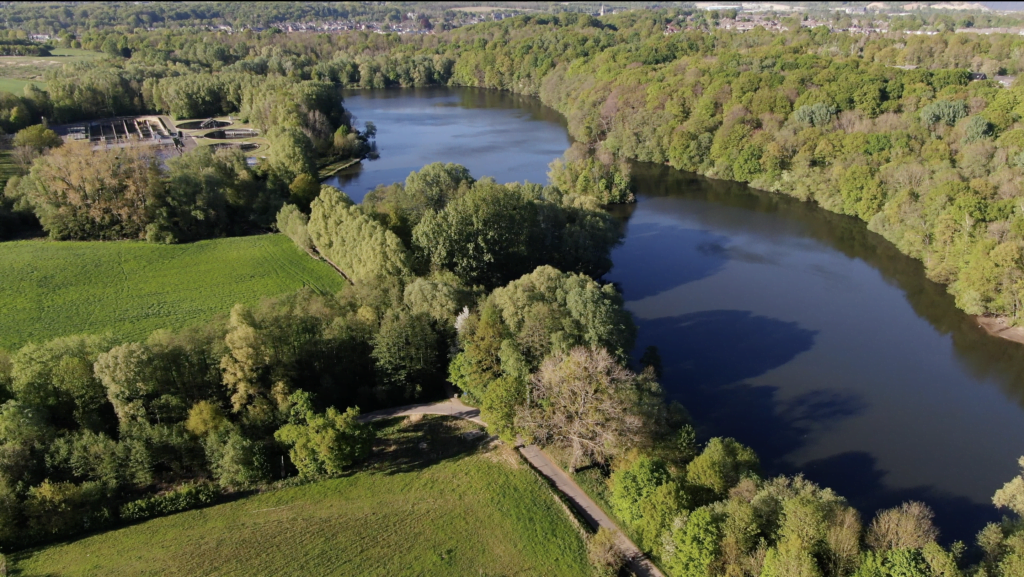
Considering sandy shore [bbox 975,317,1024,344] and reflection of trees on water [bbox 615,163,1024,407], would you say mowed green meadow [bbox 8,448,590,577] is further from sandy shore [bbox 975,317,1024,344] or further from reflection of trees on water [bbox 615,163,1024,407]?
sandy shore [bbox 975,317,1024,344]

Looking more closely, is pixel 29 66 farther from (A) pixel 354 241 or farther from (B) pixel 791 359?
(B) pixel 791 359

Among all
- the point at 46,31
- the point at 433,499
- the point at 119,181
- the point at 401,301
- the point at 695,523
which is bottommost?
the point at 433,499

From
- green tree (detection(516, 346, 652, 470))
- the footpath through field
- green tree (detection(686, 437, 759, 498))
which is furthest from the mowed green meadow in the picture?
green tree (detection(686, 437, 759, 498))

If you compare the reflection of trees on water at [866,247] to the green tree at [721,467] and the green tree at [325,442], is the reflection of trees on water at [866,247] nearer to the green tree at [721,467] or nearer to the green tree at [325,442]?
the green tree at [721,467]

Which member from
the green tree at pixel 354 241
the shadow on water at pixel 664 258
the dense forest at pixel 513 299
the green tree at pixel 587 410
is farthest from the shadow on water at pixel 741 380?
the green tree at pixel 354 241

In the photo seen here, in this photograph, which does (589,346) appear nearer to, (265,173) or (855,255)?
(855,255)

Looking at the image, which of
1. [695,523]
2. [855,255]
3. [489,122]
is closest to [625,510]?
[695,523]

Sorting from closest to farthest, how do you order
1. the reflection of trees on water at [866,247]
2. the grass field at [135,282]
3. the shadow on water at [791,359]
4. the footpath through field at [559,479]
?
the footpath through field at [559,479] < the shadow on water at [791,359] < the grass field at [135,282] < the reflection of trees on water at [866,247]

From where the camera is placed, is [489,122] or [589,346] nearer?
[589,346]
